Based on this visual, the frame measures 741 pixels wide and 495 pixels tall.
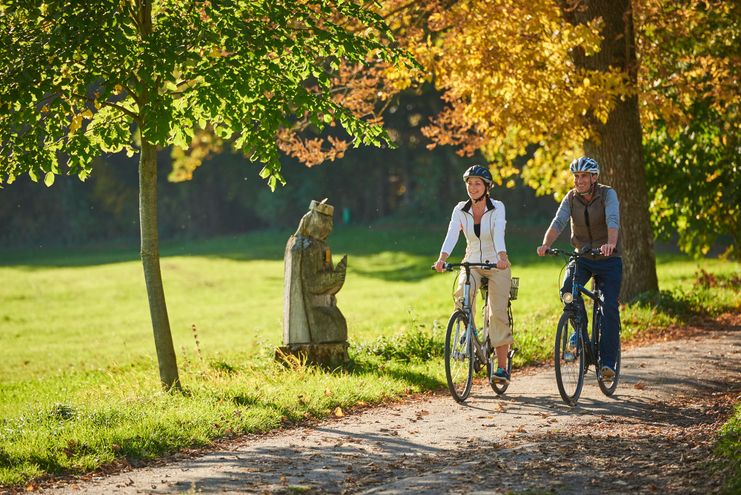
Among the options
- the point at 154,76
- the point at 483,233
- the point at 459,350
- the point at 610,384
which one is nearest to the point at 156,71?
the point at 154,76

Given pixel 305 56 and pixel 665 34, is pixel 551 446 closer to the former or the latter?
pixel 305 56

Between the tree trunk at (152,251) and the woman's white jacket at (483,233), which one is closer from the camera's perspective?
the woman's white jacket at (483,233)

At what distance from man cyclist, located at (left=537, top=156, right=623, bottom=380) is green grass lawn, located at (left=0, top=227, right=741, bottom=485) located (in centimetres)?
205

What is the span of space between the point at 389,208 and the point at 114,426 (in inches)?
2056

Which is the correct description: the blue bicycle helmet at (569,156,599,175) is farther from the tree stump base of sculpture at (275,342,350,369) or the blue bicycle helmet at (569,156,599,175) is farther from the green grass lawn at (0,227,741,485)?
the tree stump base of sculpture at (275,342,350,369)

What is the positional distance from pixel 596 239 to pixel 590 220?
195 mm

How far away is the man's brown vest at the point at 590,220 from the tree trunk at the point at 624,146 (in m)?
6.06

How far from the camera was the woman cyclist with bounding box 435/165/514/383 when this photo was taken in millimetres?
8961

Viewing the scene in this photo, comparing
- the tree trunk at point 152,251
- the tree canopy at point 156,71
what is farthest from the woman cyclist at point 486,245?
the tree trunk at point 152,251

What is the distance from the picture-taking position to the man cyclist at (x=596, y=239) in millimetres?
9070

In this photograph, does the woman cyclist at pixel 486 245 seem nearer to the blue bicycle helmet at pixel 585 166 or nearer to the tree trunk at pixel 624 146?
the blue bicycle helmet at pixel 585 166

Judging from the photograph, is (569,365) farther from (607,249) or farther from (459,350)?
(607,249)

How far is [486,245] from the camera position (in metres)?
9.03

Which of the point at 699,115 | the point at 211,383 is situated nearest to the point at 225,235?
the point at 699,115
